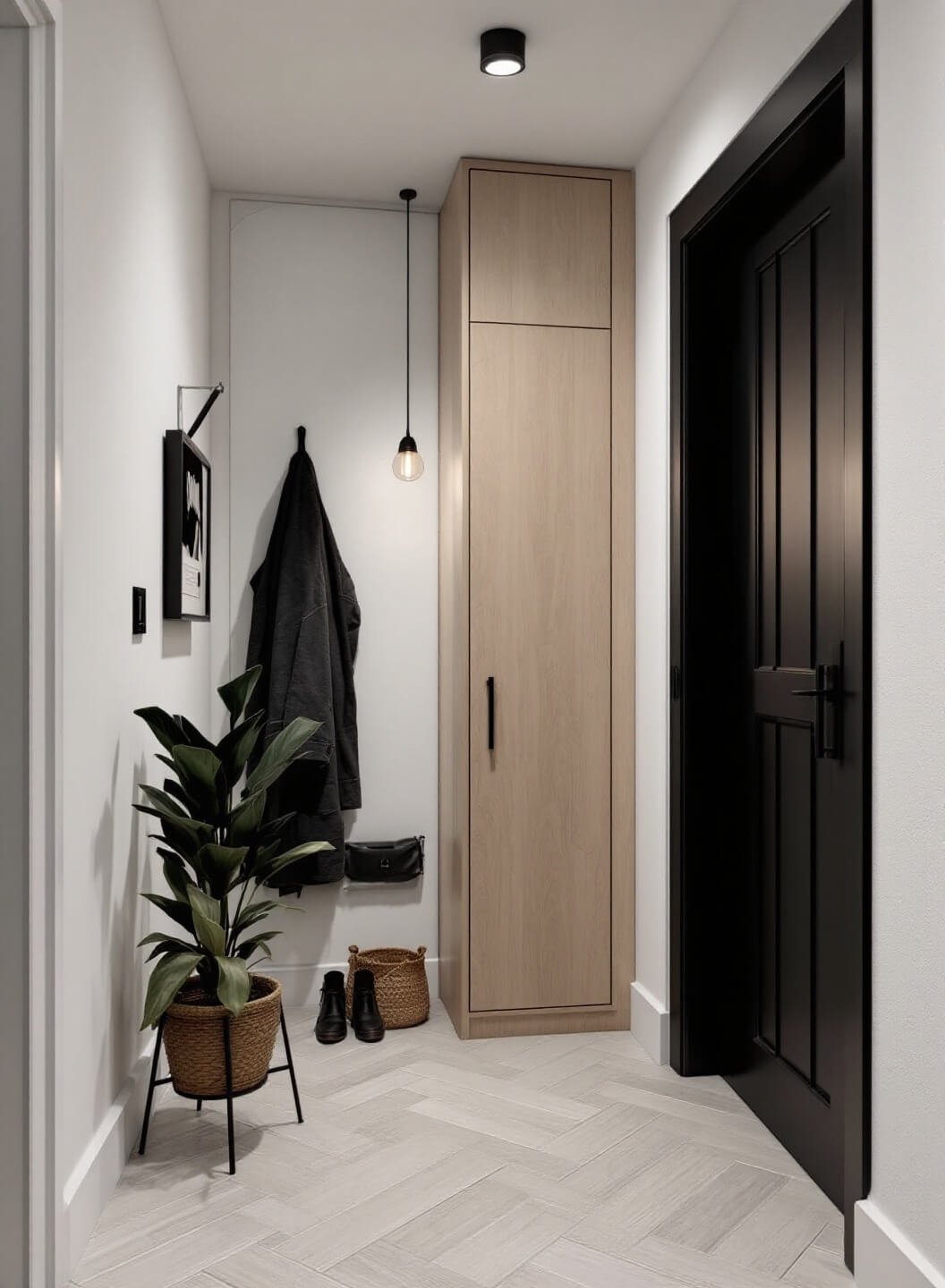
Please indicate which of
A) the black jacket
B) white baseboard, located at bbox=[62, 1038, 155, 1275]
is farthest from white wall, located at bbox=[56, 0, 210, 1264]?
the black jacket

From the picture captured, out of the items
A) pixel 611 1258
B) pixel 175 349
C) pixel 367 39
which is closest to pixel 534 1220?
pixel 611 1258

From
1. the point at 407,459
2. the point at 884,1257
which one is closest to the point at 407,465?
the point at 407,459

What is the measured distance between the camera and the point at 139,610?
2301 millimetres

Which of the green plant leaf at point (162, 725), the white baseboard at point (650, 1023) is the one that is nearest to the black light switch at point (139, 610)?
the green plant leaf at point (162, 725)

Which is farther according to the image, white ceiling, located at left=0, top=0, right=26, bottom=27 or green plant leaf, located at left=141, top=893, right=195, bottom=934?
green plant leaf, located at left=141, top=893, right=195, bottom=934

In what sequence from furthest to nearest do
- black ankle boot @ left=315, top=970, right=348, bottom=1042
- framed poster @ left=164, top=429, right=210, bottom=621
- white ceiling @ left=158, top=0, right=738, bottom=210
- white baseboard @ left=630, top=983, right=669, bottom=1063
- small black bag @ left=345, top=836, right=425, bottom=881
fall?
1. small black bag @ left=345, top=836, right=425, bottom=881
2. black ankle boot @ left=315, top=970, right=348, bottom=1042
3. white baseboard @ left=630, top=983, right=669, bottom=1063
4. framed poster @ left=164, top=429, right=210, bottom=621
5. white ceiling @ left=158, top=0, right=738, bottom=210

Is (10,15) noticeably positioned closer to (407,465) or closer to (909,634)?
(909,634)

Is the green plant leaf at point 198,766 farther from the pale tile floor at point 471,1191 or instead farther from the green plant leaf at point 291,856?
the pale tile floor at point 471,1191

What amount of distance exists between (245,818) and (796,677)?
126cm

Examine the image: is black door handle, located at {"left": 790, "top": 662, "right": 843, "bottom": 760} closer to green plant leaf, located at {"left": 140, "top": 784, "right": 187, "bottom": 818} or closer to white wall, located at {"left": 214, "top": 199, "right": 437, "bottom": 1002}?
green plant leaf, located at {"left": 140, "top": 784, "right": 187, "bottom": 818}

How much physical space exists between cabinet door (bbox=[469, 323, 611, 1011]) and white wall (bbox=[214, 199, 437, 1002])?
0.50m

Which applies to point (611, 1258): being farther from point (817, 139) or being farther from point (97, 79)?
point (97, 79)

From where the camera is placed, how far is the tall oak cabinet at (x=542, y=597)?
3123 mm

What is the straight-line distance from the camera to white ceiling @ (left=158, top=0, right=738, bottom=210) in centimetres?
247
